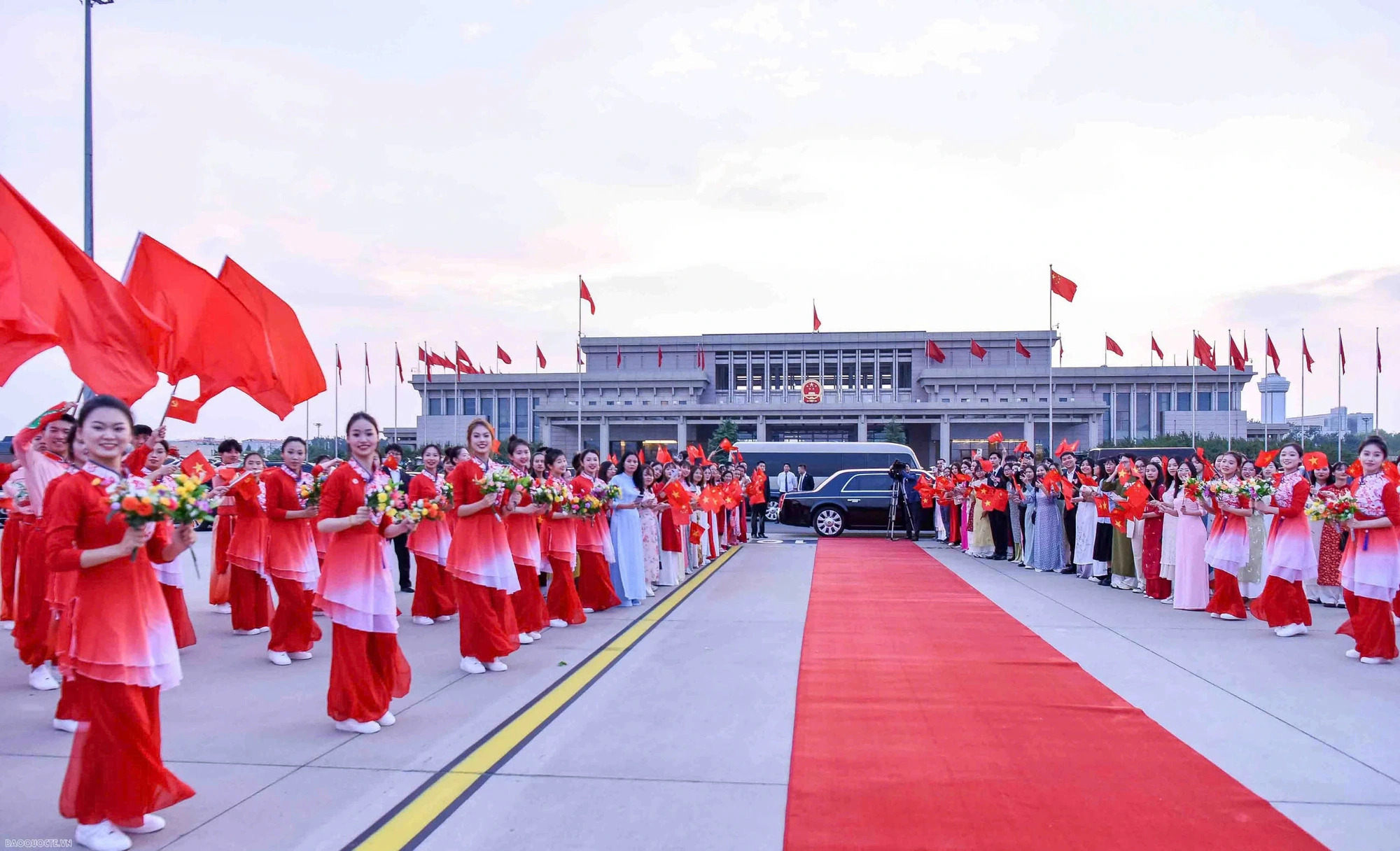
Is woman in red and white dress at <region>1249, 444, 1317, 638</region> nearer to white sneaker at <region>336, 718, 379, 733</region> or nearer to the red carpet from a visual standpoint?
the red carpet

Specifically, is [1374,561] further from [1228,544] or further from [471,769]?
[471,769]

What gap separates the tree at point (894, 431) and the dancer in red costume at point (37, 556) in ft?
176

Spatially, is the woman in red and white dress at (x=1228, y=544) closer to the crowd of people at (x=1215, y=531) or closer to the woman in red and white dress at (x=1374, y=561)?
the crowd of people at (x=1215, y=531)

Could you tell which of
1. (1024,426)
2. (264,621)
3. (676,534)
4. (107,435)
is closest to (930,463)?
(1024,426)

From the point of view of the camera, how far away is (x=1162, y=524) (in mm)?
11203

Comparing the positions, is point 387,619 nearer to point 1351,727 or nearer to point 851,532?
point 1351,727

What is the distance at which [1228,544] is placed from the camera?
9.23 metres

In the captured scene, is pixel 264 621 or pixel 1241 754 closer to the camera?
pixel 1241 754

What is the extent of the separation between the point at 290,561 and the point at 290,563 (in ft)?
0.06

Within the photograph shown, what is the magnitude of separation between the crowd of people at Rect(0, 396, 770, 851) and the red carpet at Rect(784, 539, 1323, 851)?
8.05ft

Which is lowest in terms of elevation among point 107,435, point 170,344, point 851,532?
point 851,532

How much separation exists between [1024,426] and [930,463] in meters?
6.71

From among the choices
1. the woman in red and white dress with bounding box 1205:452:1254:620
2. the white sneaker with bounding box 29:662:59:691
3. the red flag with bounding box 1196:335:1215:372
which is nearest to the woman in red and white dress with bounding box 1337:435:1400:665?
the woman in red and white dress with bounding box 1205:452:1254:620

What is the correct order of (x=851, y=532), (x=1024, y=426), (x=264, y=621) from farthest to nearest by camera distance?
(x=1024, y=426), (x=851, y=532), (x=264, y=621)
